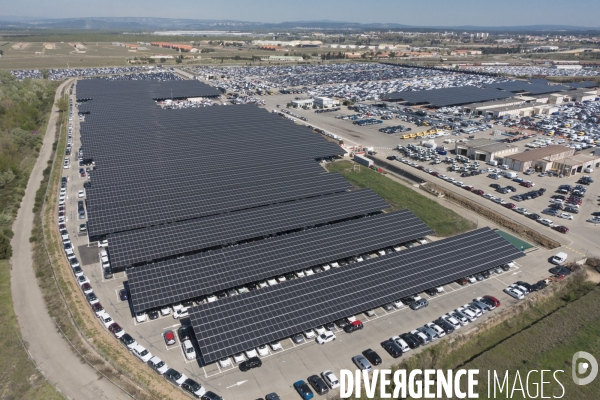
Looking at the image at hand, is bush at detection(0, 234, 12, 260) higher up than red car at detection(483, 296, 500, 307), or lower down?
higher up

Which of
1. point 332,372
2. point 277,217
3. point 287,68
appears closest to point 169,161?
point 277,217

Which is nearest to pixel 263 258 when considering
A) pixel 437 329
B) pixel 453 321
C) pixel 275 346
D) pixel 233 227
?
pixel 233 227

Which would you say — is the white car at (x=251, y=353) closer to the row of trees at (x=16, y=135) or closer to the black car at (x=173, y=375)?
the black car at (x=173, y=375)

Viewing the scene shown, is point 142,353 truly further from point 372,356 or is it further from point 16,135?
point 16,135

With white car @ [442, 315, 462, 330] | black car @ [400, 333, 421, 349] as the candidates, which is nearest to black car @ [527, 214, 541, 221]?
white car @ [442, 315, 462, 330]

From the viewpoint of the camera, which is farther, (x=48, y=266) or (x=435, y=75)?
(x=435, y=75)

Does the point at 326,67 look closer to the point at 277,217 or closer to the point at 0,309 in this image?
the point at 277,217

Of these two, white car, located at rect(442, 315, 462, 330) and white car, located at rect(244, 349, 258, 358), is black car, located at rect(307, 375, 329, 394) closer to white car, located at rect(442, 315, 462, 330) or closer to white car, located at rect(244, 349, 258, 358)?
white car, located at rect(244, 349, 258, 358)

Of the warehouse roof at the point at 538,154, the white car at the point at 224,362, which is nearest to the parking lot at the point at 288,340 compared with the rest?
the white car at the point at 224,362
